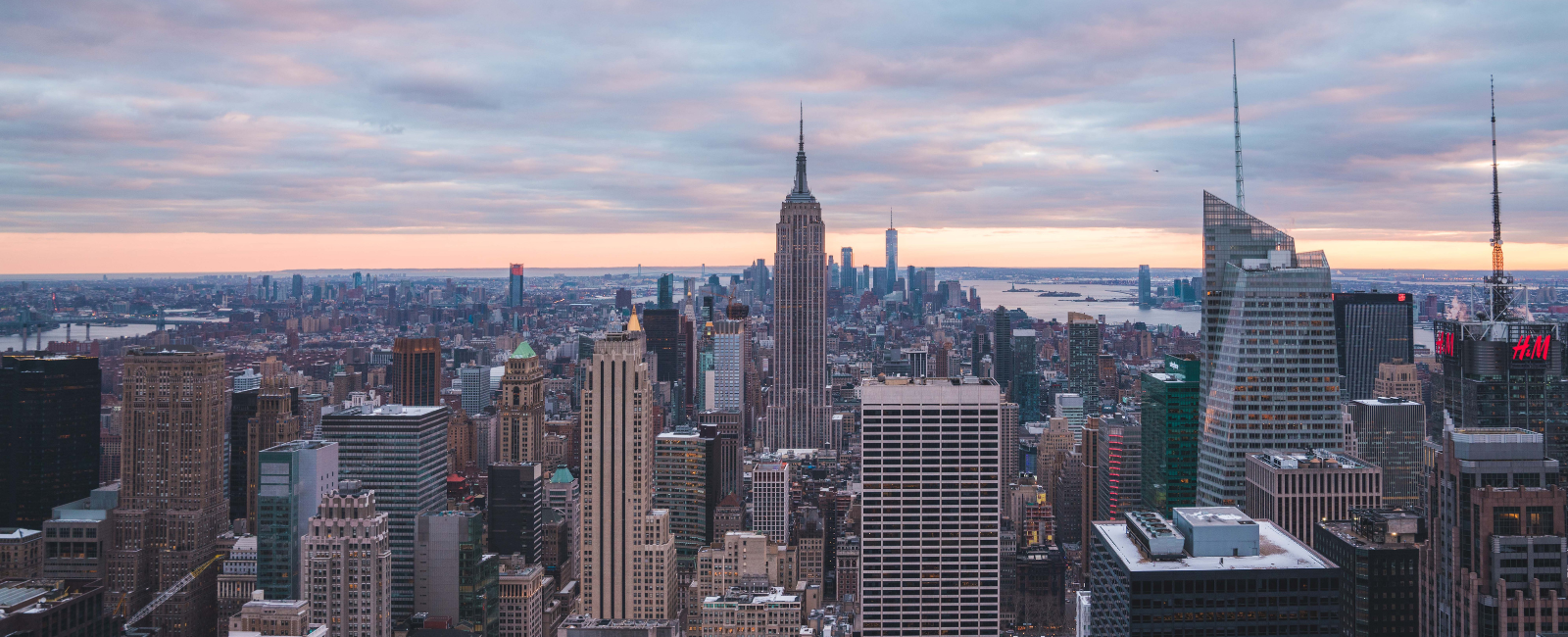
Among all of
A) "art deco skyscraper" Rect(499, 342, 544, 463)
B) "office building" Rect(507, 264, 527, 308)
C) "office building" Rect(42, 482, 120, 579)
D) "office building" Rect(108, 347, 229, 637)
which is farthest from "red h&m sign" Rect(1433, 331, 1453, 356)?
"office building" Rect(507, 264, 527, 308)

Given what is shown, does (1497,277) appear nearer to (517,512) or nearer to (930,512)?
(930,512)

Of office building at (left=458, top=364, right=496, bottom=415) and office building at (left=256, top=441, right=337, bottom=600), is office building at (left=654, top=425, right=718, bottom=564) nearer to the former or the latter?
office building at (left=256, top=441, right=337, bottom=600)

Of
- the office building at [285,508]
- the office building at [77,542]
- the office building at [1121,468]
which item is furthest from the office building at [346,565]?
the office building at [1121,468]

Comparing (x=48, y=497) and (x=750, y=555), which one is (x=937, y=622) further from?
(x=48, y=497)

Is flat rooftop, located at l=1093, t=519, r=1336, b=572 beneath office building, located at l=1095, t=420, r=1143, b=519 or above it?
above

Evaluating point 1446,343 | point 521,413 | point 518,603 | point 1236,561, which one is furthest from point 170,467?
point 1446,343

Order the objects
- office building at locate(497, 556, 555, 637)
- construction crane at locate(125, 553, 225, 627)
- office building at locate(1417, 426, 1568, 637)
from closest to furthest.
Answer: office building at locate(1417, 426, 1568, 637) → construction crane at locate(125, 553, 225, 627) → office building at locate(497, 556, 555, 637)

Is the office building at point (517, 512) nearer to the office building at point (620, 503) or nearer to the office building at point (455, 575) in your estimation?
the office building at point (620, 503)
